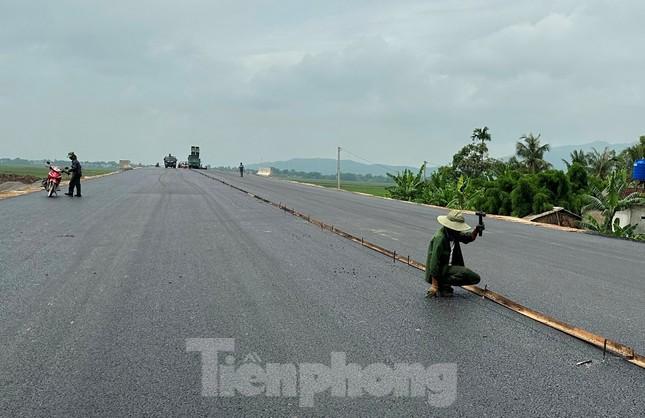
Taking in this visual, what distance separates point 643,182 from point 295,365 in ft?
101

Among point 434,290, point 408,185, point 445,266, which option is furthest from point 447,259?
point 408,185

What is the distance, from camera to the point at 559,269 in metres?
10.1

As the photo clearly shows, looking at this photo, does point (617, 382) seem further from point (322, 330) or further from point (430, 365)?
point (322, 330)

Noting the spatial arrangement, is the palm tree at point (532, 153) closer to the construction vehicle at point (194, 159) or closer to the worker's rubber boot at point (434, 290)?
the construction vehicle at point (194, 159)

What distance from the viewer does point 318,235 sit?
1341cm

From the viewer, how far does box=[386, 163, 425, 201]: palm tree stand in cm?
4119

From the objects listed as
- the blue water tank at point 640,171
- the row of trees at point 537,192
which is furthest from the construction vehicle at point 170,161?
the blue water tank at point 640,171

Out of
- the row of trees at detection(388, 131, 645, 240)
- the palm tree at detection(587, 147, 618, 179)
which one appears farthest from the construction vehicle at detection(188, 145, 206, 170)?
the palm tree at detection(587, 147, 618, 179)

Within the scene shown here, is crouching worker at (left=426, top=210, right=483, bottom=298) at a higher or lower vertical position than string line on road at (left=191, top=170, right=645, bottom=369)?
higher

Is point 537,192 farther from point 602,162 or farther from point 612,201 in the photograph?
point 602,162

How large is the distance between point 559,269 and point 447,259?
4156 mm

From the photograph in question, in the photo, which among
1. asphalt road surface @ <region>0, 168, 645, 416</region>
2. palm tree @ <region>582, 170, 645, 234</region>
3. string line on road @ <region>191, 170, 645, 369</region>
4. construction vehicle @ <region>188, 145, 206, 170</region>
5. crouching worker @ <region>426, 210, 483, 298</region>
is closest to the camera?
asphalt road surface @ <region>0, 168, 645, 416</region>

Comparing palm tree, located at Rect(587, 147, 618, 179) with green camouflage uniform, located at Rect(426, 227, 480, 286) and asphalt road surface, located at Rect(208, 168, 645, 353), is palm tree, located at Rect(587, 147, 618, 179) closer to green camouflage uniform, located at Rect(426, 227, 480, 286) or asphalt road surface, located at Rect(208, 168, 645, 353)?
asphalt road surface, located at Rect(208, 168, 645, 353)

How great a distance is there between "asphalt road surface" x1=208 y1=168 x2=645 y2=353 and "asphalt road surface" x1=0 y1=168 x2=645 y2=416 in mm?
746
